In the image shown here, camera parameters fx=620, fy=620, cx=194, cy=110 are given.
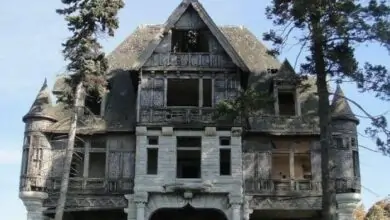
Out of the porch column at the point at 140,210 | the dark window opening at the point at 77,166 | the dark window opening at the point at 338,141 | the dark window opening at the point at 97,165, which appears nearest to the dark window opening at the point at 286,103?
the dark window opening at the point at 338,141

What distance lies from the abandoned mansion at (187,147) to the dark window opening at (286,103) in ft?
0.19

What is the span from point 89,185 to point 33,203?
279cm

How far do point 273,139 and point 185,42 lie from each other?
697 cm

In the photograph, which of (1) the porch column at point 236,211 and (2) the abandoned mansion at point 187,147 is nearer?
(1) the porch column at point 236,211

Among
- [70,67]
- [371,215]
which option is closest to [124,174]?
[70,67]

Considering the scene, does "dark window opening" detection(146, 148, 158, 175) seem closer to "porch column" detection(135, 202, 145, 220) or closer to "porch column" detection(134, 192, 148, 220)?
"porch column" detection(134, 192, 148, 220)

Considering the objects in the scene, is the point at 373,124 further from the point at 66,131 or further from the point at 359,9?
the point at 66,131

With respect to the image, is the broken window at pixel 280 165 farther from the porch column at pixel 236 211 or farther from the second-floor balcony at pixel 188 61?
the second-floor balcony at pixel 188 61

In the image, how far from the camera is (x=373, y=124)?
2170cm

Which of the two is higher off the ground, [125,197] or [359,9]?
[359,9]

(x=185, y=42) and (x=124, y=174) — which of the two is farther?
(x=185, y=42)

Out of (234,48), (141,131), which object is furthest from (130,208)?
(234,48)

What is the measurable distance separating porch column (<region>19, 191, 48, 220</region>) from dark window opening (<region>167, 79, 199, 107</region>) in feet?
28.7

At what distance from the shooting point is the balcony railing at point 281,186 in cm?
3064
